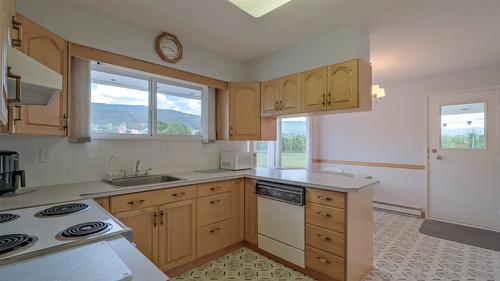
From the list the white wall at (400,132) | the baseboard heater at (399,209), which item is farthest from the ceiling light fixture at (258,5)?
the baseboard heater at (399,209)

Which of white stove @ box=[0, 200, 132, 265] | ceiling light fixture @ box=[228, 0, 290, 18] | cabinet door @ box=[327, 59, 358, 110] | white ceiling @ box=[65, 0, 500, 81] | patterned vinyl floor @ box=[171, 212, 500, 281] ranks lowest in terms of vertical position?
patterned vinyl floor @ box=[171, 212, 500, 281]

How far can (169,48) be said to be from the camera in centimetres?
262

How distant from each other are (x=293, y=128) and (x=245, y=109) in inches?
68.5

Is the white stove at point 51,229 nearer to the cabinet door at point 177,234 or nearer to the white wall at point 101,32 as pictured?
the cabinet door at point 177,234

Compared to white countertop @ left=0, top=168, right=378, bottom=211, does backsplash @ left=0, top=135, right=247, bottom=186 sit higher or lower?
higher

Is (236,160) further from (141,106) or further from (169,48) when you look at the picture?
(169,48)

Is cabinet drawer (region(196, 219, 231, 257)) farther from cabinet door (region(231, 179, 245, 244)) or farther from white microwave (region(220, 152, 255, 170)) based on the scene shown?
white microwave (region(220, 152, 255, 170))

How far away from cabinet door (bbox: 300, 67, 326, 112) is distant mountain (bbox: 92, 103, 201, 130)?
1489 millimetres

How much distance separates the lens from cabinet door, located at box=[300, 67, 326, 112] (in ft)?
8.31

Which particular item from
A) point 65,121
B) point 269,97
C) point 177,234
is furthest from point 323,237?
point 65,121

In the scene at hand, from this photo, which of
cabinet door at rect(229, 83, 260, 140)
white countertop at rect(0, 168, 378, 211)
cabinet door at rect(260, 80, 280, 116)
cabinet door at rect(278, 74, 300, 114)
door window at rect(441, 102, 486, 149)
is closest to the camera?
white countertop at rect(0, 168, 378, 211)

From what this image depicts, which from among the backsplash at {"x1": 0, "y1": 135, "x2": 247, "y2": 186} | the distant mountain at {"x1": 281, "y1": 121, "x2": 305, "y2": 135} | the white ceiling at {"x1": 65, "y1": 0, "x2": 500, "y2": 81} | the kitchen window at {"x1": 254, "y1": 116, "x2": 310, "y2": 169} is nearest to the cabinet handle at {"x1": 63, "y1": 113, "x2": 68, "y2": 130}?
the backsplash at {"x1": 0, "y1": 135, "x2": 247, "y2": 186}

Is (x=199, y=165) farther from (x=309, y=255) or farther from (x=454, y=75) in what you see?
(x=454, y=75)

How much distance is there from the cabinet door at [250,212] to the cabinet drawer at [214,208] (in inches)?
8.8
